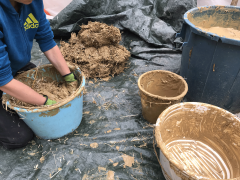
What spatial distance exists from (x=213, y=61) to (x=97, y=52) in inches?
55.9

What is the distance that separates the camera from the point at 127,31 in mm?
2656

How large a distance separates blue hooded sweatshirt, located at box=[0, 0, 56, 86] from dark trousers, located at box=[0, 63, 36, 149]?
0.37 m

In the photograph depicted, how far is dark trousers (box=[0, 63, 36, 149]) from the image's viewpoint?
1293mm

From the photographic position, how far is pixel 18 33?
108 cm

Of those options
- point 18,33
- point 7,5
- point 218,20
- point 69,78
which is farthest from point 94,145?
point 218,20

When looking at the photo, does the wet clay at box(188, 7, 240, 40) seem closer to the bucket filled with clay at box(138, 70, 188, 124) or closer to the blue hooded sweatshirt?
the bucket filled with clay at box(138, 70, 188, 124)

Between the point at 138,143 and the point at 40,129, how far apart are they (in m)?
0.84

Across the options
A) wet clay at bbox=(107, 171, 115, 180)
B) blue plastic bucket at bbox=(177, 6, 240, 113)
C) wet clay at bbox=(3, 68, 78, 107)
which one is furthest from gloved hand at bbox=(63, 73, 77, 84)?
blue plastic bucket at bbox=(177, 6, 240, 113)

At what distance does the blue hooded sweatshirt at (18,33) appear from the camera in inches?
37.6

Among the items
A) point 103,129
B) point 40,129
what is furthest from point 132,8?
point 40,129

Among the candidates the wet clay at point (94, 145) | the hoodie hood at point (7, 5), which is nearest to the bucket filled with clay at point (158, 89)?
the wet clay at point (94, 145)

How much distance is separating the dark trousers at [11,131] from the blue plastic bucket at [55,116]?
105mm

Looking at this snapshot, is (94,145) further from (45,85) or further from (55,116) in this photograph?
(45,85)

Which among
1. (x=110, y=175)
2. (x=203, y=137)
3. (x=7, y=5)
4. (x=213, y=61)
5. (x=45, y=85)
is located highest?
(x=7, y=5)
